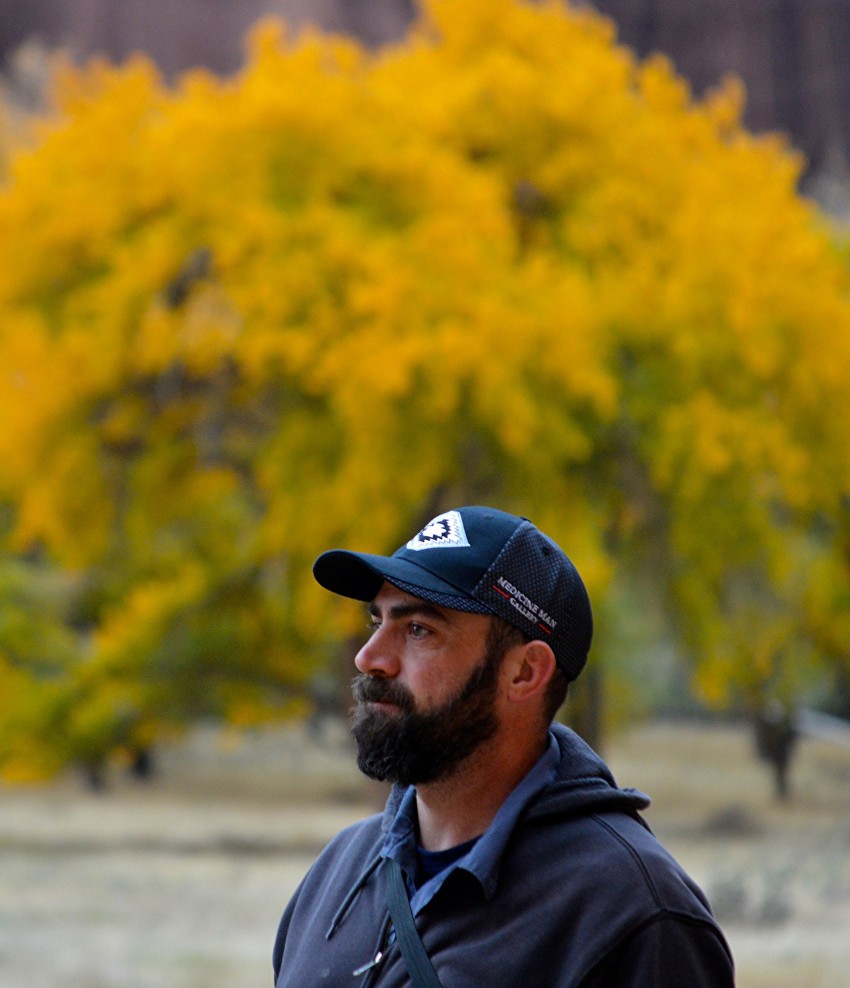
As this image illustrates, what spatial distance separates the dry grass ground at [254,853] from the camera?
369 inches

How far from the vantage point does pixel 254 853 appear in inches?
500

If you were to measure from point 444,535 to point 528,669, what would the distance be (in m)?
0.19

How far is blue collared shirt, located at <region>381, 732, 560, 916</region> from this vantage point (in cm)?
159

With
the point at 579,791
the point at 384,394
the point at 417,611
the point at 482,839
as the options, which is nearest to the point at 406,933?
the point at 482,839

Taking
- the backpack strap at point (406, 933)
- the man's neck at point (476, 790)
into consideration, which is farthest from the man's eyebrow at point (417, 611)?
the backpack strap at point (406, 933)

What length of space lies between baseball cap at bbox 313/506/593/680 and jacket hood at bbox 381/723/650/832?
93 mm

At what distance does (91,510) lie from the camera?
10.8 metres

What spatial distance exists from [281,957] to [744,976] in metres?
7.00

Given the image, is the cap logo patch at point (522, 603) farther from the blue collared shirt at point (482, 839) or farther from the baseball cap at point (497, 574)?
the blue collared shirt at point (482, 839)

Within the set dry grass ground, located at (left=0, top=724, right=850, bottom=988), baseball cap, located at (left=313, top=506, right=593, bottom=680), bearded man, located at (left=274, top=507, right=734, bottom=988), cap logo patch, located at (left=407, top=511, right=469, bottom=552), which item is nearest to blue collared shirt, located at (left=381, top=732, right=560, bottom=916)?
bearded man, located at (left=274, top=507, right=734, bottom=988)

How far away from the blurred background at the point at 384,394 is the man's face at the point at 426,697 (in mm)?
7200

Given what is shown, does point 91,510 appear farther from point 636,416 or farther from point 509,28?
point 509,28

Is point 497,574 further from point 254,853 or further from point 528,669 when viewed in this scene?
point 254,853

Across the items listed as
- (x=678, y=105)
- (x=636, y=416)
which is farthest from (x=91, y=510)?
(x=678, y=105)
